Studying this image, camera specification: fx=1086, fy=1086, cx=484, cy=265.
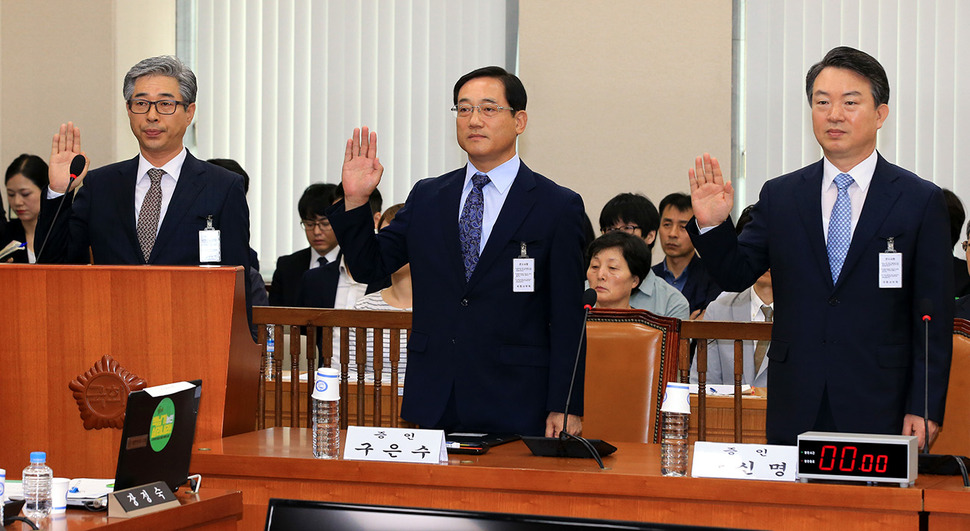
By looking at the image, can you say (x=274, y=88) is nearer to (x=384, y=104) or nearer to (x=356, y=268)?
(x=384, y=104)

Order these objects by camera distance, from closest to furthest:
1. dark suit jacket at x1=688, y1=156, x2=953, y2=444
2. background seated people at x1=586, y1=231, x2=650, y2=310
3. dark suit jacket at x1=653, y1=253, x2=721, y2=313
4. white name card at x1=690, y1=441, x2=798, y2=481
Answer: white name card at x1=690, y1=441, x2=798, y2=481, dark suit jacket at x1=688, y1=156, x2=953, y2=444, background seated people at x1=586, y1=231, x2=650, y2=310, dark suit jacket at x1=653, y1=253, x2=721, y2=313

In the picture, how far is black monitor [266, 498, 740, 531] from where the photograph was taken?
1080mm

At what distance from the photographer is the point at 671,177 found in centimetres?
587

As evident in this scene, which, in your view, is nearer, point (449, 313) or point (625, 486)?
point (625, 486)

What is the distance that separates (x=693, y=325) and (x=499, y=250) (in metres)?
0.88

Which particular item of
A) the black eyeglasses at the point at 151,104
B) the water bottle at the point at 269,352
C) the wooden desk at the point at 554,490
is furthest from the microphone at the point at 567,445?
the water bottle at the point at 269,352

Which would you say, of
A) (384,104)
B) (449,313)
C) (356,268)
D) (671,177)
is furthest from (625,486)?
(384,104)

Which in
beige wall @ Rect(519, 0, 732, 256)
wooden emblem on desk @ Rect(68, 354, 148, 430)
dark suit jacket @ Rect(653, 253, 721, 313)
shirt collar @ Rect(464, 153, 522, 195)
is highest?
beige wall @ Rect(519, 0, 732, 256)

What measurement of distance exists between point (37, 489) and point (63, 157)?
161 centimetres

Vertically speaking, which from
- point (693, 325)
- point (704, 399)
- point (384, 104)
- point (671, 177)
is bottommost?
point (704, 399)

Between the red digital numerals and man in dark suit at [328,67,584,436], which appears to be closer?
the red digital numerals

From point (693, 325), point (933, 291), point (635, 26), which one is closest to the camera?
point (933, 291)

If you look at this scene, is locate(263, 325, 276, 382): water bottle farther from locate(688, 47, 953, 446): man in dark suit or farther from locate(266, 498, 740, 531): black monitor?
locate(266, 498, 740, 531): black monitor

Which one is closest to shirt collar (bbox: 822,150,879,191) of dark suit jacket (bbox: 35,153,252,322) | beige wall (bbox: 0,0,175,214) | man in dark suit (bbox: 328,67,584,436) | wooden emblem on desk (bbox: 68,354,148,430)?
man in dark suit (bbox: 328,67,584,436)
